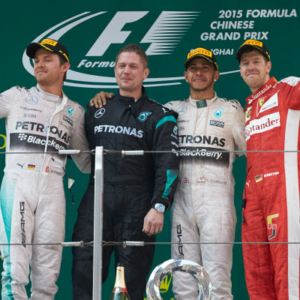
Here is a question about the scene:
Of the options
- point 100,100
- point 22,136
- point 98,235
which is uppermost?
point 100,100

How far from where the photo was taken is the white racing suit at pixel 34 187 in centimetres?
271

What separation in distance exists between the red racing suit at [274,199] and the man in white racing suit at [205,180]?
0.10 m

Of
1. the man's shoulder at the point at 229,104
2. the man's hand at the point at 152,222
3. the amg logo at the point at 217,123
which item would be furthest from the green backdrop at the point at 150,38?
the man's hand at the point at 152,222

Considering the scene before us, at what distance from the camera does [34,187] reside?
280cm

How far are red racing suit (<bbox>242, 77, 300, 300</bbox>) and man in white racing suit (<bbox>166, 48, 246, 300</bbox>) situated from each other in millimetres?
103

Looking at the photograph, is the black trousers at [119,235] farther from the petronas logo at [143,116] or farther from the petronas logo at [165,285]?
the petronas logo at [165,285]

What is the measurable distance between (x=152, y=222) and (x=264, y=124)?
0.62 m

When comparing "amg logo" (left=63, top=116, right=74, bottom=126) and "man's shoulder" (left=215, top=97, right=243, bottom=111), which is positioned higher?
"man's shoulder" (left=215, top=97, right=243, bottom=111)

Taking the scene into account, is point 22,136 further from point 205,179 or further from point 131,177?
point 205,179

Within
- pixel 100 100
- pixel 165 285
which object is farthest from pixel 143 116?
pixel 165 285

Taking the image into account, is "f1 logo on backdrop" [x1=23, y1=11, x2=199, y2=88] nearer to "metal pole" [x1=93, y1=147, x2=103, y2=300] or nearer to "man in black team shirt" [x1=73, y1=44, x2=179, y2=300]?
"man in black team shirt" [x1=73, y1=44, x2=179, y2=300]

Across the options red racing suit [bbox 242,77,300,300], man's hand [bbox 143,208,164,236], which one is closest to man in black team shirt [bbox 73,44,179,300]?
man's hand [bbox 143,208,164,236]

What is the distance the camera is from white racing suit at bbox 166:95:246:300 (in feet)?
9.20

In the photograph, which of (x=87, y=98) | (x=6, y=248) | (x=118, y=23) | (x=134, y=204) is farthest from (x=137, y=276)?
(x=118, y=23)
